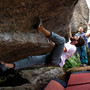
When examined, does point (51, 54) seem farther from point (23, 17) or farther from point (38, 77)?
point (23, 17)

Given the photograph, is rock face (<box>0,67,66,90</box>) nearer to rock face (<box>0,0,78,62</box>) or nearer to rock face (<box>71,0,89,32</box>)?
rock face (<box>0,0,78,62</box>)

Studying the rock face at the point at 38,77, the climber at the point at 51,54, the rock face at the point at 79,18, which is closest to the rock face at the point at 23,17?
the climber at the point at 51,54

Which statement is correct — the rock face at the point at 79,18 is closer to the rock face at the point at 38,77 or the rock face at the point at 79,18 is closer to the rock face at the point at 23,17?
the rock face at the point at 38,77

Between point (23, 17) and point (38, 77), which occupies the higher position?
point (23, 17)

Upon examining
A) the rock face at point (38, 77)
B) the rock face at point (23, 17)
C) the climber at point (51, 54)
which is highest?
the rock face at point (23, 17)

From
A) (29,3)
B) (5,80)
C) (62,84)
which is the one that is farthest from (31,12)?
(5,80)

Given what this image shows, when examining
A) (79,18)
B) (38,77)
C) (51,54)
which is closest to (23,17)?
(51,54)

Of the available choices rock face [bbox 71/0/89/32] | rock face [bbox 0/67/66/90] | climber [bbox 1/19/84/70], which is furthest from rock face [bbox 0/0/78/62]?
rock face [bbox 71/0/89/32]

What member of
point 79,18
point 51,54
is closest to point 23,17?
point 51,54

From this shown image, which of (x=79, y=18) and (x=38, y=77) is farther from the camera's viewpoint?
(x=79, y=18)

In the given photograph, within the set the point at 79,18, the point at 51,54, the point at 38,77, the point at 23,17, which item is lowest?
the point at 38,77

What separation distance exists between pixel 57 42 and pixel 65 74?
2079mm

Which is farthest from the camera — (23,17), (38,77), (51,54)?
(38,77)

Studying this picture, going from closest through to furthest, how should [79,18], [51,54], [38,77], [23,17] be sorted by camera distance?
[23,17] → [51,54] → [38,77] → [79,18]
